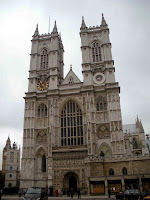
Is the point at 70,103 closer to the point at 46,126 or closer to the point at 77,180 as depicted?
the point at 46,126

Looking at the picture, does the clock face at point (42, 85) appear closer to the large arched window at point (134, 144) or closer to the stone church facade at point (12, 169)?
the large arched window at point (134, 144)

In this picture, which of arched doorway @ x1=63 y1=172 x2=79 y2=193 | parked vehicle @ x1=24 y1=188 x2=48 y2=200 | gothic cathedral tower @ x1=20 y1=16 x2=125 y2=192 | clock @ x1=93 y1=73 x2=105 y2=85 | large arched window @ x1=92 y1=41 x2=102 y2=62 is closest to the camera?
parked vehicle @ x1=24 y1=188 x2=48 y2=200

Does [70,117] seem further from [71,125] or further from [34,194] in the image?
[34,194]

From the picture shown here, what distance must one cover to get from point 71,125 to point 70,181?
9.18 meters

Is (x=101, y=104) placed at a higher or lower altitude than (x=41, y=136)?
higher

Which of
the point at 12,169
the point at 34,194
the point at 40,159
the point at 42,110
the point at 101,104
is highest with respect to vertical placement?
the point at 101,104

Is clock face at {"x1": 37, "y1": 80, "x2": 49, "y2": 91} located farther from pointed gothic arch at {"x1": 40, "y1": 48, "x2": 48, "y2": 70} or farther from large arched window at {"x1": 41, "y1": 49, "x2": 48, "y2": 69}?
large arched window at {"x1": 41, "y1": 49, "x2": 48, "y2": 69}

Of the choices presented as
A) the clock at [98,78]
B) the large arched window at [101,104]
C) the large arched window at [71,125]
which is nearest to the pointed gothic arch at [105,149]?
the large arched window at [71,125]

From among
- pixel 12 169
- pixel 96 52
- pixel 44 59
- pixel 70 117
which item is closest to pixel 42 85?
pixel 44 59

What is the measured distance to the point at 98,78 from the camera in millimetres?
39656

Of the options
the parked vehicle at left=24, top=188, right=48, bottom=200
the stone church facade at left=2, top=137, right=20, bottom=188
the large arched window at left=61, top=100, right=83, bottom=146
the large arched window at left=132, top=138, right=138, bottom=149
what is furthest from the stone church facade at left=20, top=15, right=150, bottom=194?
the stone church facade at left=2, top=137, right=20, bottom=188

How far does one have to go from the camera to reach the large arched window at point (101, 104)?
37.2 metres

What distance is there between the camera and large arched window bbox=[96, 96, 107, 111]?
37.2 metres

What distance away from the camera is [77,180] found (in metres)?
32.1
